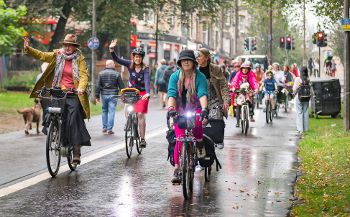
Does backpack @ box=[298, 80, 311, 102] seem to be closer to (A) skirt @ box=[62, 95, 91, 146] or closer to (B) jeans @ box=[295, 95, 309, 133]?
(B) jeans @ box=[295, 95, 309, 133]

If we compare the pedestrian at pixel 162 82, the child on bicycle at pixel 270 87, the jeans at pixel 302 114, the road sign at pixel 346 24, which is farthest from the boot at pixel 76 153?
the pedestrian at pixel 162 82

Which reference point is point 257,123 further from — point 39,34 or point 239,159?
point 39,34

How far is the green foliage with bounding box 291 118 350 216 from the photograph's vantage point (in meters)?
8.78

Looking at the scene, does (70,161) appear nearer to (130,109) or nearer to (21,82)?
(130,109)

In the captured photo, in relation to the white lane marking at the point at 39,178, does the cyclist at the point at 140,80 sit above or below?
above

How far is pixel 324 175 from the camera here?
1159cm

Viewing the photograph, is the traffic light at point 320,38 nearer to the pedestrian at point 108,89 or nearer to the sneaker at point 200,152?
the pedestrian at point 108,89

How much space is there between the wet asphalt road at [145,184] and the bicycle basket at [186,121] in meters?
0.84

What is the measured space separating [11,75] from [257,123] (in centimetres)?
2671

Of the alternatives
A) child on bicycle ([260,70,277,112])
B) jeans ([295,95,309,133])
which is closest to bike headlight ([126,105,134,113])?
jeans ([295,95,309,133])

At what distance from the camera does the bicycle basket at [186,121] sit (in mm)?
9461

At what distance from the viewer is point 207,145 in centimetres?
1048

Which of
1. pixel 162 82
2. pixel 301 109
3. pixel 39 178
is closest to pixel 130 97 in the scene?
pixel 39 178

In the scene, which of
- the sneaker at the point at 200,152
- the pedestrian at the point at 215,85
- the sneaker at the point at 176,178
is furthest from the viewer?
the pedestrian at the point at 215,85
